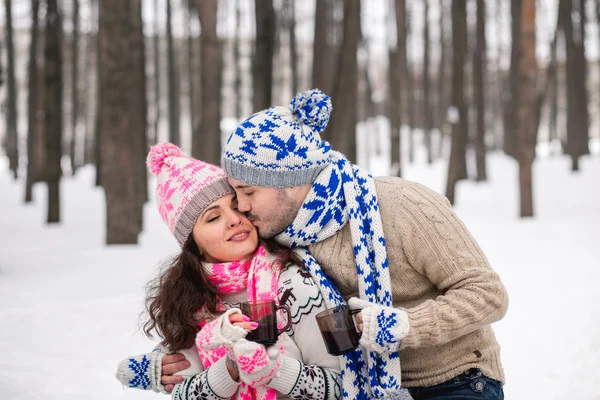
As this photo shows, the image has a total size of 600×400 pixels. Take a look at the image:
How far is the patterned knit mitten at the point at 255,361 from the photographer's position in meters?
2.32

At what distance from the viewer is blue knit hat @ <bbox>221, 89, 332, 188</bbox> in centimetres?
270

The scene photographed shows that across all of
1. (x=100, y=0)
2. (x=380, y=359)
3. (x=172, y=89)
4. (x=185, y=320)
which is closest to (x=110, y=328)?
(x=185, y=320)

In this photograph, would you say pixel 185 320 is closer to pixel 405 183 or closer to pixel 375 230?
pixel 375 230

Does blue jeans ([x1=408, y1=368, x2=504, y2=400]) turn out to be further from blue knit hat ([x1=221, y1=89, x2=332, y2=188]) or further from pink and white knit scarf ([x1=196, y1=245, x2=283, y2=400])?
blue knit hat ([x1=221, y1=89, x2=332, y2=188])

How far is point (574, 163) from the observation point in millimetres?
17656

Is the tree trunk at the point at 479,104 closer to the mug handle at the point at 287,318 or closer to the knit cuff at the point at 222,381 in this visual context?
the mug handle at the point at 287,318

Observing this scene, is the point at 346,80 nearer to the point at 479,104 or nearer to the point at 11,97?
the point at 479,104

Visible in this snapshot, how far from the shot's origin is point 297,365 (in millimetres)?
2543

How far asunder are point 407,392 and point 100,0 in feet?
24.0

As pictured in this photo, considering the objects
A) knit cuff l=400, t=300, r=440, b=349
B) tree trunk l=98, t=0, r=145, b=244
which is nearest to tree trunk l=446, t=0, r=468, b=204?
tree trunk l=98, t=0, r=145, b=244

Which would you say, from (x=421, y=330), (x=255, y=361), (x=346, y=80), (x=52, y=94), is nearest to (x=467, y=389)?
(x=421, y=330)

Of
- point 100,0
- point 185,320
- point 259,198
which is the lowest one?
point 185,320

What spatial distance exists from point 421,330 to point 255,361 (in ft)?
1.83

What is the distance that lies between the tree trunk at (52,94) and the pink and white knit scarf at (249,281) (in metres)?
8.98
